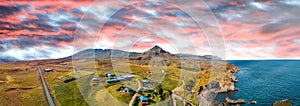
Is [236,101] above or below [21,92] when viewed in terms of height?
below

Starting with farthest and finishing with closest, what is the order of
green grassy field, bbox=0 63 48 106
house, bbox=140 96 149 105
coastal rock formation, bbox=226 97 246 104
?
coastal rock formation, bbox=226 97 246 104
green grassy field, bbox=0 63 48 106
house, bbox=140 96 149 105

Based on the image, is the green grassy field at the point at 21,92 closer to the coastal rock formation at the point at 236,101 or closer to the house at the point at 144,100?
the house at the point at 144,100

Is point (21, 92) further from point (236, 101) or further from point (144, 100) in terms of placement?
point (236, 101)

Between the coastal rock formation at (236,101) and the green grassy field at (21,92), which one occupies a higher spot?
the green grassy field at (21,92)

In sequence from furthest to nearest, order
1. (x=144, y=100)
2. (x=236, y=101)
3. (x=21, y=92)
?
1. (x=236, y=101)
2. (x=21, y=92)
3. (x=144, y=100)

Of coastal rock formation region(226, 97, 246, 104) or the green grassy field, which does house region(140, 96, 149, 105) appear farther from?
coastal rock formation region(226, 97, 246, 104)

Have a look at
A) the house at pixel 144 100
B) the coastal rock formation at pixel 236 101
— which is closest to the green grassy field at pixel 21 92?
the house at pixel 144 100

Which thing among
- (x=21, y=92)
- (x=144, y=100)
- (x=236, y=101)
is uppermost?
(x=21, y=92)

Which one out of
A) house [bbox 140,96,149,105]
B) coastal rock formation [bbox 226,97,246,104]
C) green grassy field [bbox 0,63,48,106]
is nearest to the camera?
house [bbox 140,96,149,105]

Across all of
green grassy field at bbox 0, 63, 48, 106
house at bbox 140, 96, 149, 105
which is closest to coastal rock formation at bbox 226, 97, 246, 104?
house at bbox 140, 96, 149, 105

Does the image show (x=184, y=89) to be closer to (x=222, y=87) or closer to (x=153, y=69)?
(x=153, y=69)

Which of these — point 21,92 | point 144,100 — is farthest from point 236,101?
point 21,92

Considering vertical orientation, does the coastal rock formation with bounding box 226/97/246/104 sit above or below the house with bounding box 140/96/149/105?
below
